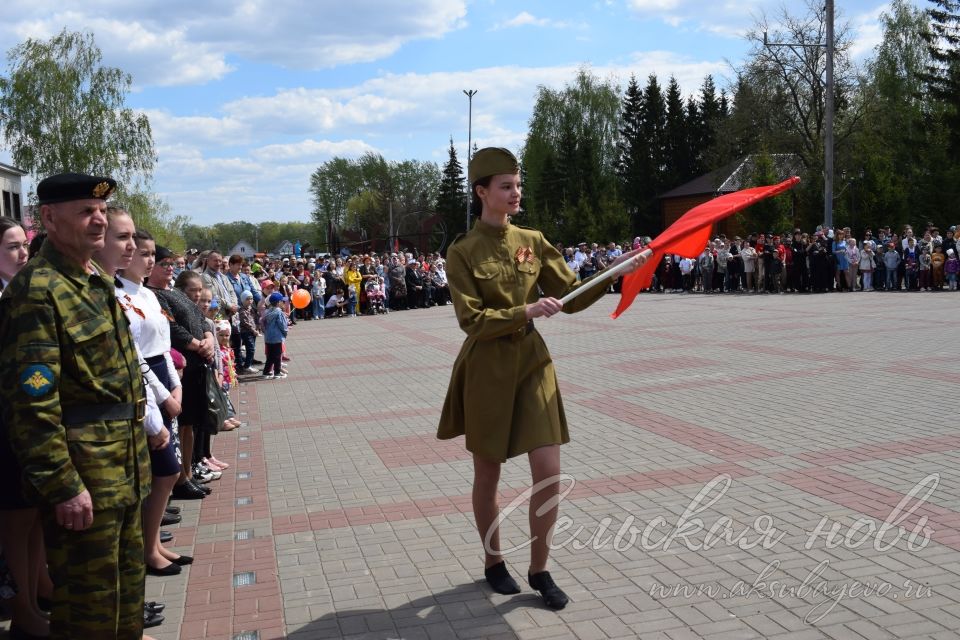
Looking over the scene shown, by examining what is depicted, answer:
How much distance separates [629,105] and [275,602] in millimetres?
68478

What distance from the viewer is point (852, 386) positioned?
9789mm

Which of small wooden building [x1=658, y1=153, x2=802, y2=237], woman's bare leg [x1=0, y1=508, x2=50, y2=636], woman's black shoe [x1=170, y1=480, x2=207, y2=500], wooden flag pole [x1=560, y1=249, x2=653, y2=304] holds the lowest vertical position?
woman's black shoe [x1=170, y1=480, x2=207, y2=500]

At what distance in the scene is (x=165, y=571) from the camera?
16.3 ft

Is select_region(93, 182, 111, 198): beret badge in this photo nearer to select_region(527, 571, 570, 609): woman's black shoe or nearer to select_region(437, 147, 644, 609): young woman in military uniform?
select_region(437, 147, 644, 609): young woman in military uniform

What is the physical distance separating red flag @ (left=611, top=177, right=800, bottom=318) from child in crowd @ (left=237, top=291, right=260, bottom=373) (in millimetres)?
9514

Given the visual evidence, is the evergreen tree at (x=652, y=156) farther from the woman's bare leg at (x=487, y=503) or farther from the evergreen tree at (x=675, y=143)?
the woman's bare leg at (x=487, y=503)

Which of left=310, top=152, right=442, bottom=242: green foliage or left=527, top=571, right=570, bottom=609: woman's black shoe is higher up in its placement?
left=310, top=152, right=442, bottom=242: green foliage

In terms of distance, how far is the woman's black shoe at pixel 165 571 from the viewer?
496 cm

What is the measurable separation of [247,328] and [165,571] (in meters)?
9.34

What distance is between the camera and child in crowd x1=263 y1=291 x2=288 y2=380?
44.9 ft

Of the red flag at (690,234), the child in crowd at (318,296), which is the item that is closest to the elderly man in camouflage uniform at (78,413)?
the red flag at (690,234)

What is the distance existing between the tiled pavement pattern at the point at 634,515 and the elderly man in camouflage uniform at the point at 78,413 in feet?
3.67

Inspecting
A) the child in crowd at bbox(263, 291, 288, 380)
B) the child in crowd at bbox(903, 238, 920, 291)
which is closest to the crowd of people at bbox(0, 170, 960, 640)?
the child in crowd at bbox(263, 291, 288, 380)

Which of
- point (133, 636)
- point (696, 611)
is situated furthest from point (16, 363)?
point (696, 611)
